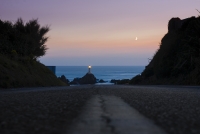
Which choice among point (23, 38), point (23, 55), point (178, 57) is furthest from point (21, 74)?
point (178, 57)

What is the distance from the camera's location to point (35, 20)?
38625mm

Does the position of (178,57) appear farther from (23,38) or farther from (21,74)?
(21,74)

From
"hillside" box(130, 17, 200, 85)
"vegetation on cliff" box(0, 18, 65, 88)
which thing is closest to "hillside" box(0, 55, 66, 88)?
"vegetation on cliff" box(0, 18, 65, 88)

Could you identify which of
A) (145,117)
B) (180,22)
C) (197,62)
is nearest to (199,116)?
(145,117)

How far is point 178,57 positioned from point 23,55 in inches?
663

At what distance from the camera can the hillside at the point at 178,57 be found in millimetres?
30370

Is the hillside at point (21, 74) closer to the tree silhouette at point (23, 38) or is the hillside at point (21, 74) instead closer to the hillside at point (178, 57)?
the tree silhouette at point (23, 38)

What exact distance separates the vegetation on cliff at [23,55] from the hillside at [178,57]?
1154cm

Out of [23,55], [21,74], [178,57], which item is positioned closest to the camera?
[21,74]

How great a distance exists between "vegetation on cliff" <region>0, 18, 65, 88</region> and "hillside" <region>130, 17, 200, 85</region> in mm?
11540

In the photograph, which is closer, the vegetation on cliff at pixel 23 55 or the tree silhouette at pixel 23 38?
the vegetation on cliff at pixel 23 55

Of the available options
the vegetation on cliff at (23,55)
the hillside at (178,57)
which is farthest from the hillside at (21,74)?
the hillside at (178,57)

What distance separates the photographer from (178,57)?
128 feet

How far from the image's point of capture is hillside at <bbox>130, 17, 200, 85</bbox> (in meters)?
30.4
